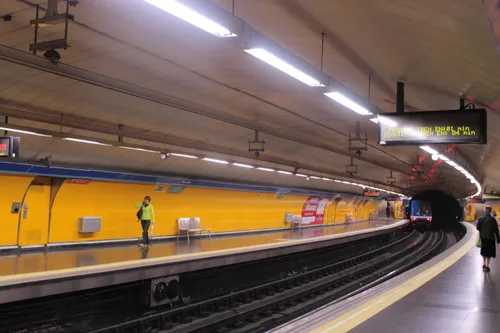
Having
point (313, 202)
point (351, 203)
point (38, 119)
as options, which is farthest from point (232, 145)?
point (351, 203)

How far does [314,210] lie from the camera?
81.0ft

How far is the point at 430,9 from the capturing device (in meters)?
3.82

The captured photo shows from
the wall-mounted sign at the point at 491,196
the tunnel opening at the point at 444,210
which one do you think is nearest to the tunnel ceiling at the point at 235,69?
the wall-mounted sign at the point at 491,196

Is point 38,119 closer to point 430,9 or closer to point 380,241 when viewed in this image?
point 430,9

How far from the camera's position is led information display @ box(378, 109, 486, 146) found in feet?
19.4

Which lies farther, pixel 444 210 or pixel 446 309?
pixel 444 210

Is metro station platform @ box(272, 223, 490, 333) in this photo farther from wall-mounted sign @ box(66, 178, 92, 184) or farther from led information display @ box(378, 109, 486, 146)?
wall-mounted sign @ box(66, 178, 92, 184)

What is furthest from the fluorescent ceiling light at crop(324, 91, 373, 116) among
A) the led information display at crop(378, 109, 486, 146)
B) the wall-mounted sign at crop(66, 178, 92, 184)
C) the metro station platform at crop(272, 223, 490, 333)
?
the wall-mounted sign at crop(66, 178, 92, 184)

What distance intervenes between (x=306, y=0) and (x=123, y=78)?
3.42m

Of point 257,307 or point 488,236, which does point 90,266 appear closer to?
point 257,307

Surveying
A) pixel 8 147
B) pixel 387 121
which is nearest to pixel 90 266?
pixel 8 147

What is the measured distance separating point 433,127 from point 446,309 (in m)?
2.47

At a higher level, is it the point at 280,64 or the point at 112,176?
the point at 280,64

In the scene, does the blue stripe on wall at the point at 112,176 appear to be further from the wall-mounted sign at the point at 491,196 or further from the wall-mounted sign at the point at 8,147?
the wall-mounted sign at the point at 491,196
